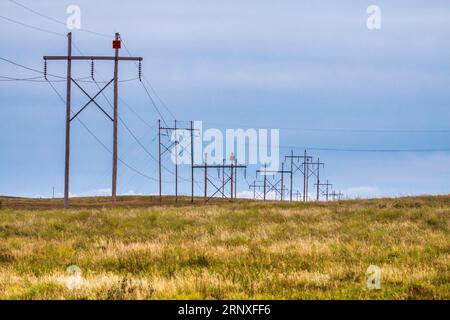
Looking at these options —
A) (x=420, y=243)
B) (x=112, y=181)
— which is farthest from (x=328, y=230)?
(x=112, y=181)

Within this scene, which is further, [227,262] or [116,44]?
[116,44]

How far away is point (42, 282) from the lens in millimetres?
10773

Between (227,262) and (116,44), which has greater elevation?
(116,44)

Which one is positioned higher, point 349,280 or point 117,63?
point 117,63

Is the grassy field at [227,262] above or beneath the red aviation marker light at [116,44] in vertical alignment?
beneath

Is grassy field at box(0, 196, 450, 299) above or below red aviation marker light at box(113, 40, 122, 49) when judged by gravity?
below

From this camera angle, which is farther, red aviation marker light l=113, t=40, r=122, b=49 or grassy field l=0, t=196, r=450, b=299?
red aviation marker light l=113, t=40, r=122, b=49

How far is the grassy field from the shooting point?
31.9ft

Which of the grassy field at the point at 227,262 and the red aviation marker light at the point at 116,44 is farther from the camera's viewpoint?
the red aviation marker light at the point at 116,44

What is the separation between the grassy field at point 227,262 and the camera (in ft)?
31.9

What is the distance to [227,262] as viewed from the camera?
13188 millimetres

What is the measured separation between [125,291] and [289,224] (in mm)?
14429
